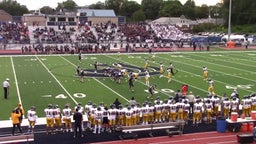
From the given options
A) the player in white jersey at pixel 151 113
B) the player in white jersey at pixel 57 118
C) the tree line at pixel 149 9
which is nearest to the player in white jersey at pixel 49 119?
the player in white jersey at pixel 57 118

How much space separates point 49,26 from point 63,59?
74.6 ft

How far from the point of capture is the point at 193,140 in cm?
1379

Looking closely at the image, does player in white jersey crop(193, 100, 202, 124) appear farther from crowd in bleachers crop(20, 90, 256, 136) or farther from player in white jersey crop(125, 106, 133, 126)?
player in white jersey crop(125, 106, 133, 126)

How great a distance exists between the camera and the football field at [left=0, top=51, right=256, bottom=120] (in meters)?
20.3

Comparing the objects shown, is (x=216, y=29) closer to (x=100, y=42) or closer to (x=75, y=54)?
(x=100, y=42)

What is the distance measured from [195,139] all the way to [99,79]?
42.3ft

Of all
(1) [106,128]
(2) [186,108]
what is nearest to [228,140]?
(2) [186,108]

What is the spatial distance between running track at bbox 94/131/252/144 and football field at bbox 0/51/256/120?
18.6 ft

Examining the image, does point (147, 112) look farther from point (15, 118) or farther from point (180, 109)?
point (15, 118)

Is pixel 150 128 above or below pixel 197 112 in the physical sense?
below

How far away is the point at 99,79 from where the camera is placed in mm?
25875

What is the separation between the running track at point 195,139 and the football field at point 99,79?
5.66 meters

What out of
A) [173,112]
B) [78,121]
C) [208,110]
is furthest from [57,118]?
[208,110]

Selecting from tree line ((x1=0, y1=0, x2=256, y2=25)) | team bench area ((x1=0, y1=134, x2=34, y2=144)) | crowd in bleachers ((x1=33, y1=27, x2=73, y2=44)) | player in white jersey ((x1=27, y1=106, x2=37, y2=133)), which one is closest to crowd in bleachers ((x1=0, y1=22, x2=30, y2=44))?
crowd in bleachers ((x1=33, y1=27, x2=73, y2=44))
